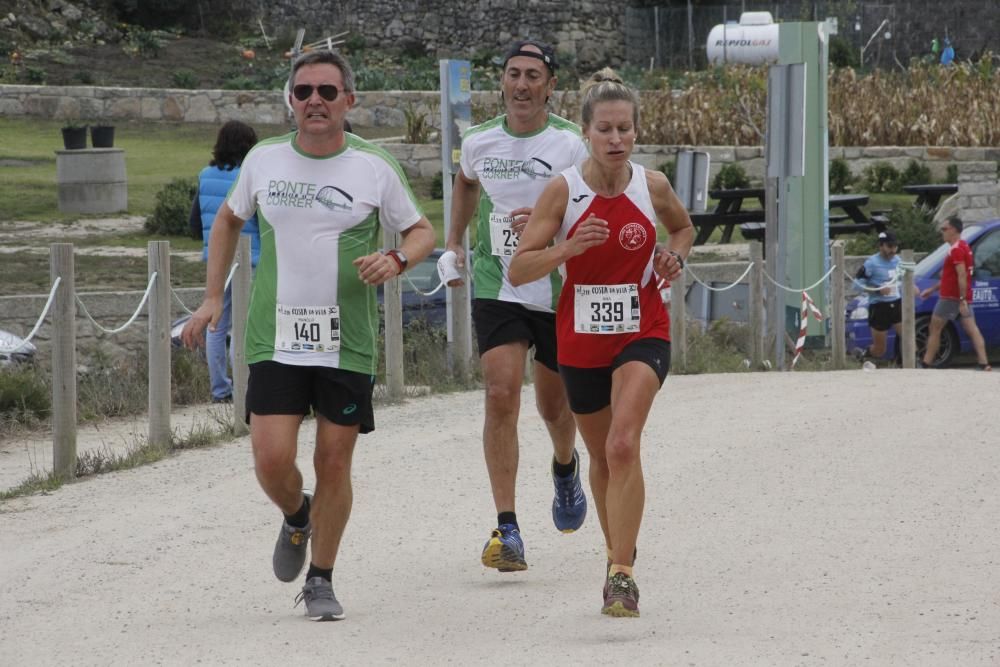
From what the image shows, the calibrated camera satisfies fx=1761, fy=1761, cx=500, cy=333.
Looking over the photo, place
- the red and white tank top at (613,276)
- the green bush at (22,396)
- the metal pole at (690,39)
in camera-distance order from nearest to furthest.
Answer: the red and white tank top at (613,276)
the green bush at (22,396)
the metal pole at (690,39)

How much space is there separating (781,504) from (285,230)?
3.32 meters

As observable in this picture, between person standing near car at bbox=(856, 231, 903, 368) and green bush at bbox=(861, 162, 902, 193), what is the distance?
1009cm

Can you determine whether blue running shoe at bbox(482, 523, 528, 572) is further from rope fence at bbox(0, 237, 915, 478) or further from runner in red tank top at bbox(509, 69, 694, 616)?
rope fence at bbox(0, 237, 915, 478)

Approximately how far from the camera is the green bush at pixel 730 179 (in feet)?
91.7

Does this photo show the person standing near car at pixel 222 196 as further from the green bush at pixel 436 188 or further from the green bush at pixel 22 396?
the green bush at pixel 436 188

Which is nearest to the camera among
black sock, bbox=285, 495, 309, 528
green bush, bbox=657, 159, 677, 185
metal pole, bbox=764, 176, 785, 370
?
black sock, bbox=285, 495, 309, 528

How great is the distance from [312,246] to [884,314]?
44.6 feet

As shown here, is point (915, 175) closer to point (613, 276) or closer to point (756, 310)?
point (756, 310)

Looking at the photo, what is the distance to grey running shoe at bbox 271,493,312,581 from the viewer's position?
6.56 m

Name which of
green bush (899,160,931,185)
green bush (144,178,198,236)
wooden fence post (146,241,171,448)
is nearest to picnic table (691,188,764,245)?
green bush (899,160,931,185)

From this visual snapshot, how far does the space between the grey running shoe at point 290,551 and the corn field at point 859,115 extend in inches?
925

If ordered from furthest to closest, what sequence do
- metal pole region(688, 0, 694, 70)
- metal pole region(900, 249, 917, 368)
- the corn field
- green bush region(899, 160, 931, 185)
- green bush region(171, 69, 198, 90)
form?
metal pole region(688, 0, 694, 70), green bush region(171, 69, 198, 90), the corn field, green bush region(899, 160, 931, 185), metal pole region(900, 249, 917, 368)

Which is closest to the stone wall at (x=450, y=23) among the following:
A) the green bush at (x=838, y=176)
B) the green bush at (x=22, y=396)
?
the green bush at (x=838, y=176)

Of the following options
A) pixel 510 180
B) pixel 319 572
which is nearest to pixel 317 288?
pixel 319 572
